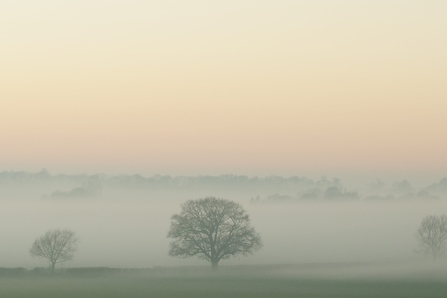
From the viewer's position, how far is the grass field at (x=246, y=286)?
47250mm

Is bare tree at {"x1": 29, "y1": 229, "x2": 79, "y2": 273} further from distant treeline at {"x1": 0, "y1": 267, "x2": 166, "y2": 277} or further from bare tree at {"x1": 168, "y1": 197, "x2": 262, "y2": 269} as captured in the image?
bare tree at {"x1": 168, "y1": 197, "x2": 262, "y2": 269}

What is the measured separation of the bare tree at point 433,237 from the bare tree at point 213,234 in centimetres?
3098

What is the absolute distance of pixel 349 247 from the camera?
116 metres

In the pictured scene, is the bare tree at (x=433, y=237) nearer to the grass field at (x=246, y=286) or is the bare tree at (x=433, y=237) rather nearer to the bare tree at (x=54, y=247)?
the grass field at (x=246, y=286)

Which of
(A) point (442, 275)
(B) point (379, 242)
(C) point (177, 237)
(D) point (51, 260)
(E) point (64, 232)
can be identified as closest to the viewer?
(A) point (442, 275)

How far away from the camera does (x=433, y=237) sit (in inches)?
3797

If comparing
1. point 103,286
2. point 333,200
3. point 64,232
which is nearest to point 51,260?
point 64,232

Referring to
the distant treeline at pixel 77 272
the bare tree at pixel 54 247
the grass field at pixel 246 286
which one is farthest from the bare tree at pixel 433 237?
the bare tree at pixel 54 247

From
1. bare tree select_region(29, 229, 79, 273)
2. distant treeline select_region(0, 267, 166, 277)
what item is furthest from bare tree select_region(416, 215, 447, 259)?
bare tree select_region(29, 229, 79, 273)

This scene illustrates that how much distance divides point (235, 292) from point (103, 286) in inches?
509

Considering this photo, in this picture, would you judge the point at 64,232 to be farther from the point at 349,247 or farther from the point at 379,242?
the point at 379,242

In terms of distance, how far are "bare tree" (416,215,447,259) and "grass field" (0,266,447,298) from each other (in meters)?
28.7

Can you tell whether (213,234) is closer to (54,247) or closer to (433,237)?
(54,247)

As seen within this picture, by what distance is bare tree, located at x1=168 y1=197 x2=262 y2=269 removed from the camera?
7688 centimetres
